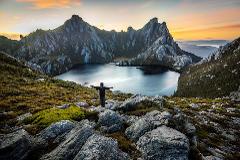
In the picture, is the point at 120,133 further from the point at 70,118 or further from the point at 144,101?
the point at 144,101

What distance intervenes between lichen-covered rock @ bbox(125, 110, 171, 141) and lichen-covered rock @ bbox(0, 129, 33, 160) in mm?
7688

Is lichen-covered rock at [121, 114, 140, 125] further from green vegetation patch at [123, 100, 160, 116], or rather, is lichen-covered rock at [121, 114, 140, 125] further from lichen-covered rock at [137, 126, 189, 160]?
lichen-covered rock at [137, 126, 189, 160]

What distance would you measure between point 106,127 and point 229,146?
13518mm

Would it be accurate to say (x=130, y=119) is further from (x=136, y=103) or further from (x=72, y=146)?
(x=72, y=146)

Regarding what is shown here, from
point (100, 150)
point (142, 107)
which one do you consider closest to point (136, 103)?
point (142, 107)

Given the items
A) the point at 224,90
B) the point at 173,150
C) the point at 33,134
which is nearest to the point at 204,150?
the point at 173,150

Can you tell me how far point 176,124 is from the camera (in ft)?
69.3

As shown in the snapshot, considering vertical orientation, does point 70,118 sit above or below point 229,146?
above

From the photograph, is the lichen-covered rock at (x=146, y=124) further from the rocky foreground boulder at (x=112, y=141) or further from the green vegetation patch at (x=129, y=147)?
the green vegetation patch at (x=129, y=147)

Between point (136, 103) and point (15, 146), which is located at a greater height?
point (136, 103)

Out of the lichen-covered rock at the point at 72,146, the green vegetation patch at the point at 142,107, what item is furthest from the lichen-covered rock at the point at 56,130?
the green vegetation patch at the point at 142,107

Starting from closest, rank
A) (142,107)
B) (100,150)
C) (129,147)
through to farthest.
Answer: (100,150), (129,147), (142,107)

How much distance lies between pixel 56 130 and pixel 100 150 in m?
6.17

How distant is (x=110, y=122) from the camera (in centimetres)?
2314
